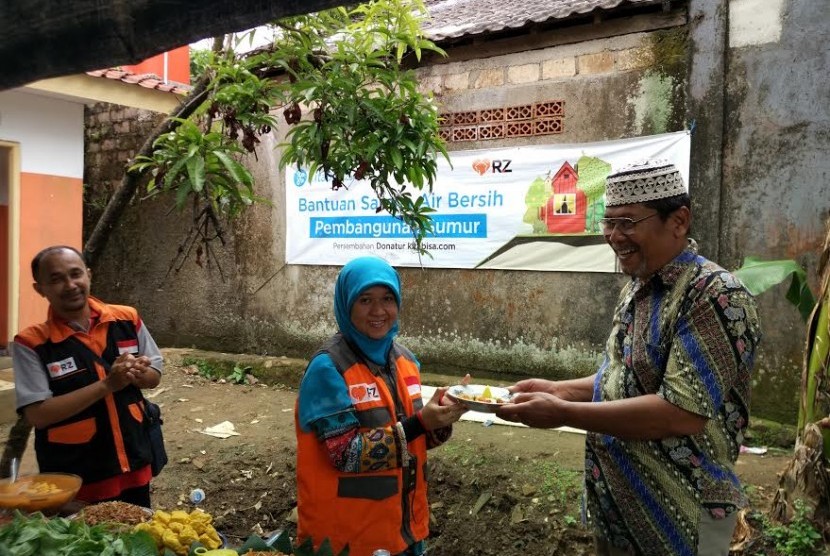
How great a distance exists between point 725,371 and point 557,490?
8.61 ft

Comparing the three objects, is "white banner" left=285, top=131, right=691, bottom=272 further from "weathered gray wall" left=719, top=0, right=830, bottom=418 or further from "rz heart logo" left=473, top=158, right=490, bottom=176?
"weathered gray wall" left=719, top=0, right=830, bottom=418

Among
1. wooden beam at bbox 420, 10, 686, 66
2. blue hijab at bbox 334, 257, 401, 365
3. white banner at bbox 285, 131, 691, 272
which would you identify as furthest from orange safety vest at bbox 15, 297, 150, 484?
wooden beam at bbox 420, 10, 686, 66

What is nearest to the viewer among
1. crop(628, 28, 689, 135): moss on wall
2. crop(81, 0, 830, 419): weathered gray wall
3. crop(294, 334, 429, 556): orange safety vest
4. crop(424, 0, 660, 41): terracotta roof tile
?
crop(294, 334, 429, 556): orange safety vest

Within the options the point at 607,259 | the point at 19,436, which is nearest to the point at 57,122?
the point at 19,436

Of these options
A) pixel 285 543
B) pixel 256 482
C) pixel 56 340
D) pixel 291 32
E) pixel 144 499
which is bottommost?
pixel 256 482

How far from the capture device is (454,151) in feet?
21.5

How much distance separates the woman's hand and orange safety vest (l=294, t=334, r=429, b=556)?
133mm

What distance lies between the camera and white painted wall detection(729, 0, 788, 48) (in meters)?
5.01

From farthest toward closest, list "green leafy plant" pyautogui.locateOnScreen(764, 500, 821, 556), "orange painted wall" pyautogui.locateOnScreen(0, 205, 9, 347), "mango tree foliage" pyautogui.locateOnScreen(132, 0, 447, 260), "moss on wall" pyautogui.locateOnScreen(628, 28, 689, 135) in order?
"orange painted wall" pyautogui.locateOnScreen(0, 205, 9, 347) → "moss on wall" pyautogui.locateOnScreen(628, 28, 689, 135) → "green leafy plant" pyautogui.locateOnScreen(764, 500, 821, 556) → "mango tree foliage" pyautogui.locateOnScreen(132, 0, 447, 260)

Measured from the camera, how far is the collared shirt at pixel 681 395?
181 centimetres

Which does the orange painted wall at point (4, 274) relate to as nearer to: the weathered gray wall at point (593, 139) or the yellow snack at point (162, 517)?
the weathered gray wall at point (593, 139)

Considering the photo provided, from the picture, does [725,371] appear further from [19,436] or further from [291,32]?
[19,436]

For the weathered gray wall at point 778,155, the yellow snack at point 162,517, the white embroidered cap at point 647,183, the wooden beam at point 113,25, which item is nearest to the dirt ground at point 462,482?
the weathered gray wall at point 778,155

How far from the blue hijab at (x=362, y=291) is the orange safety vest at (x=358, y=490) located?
0.06m
